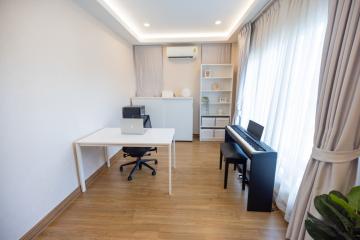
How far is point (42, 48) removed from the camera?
1.73m

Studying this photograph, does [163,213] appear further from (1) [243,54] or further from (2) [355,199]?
(1) [243,54]

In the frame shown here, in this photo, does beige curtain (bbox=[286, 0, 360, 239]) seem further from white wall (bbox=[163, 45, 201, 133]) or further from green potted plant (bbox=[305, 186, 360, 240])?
white wall (bbox=[163, 45, 201, 133])

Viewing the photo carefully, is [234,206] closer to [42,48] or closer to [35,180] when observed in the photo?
[35,180]

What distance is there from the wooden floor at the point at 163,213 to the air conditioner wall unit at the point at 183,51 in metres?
2.91

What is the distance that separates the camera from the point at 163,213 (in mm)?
1928

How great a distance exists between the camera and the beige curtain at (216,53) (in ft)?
14.1

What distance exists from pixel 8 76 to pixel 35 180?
39.4 inches

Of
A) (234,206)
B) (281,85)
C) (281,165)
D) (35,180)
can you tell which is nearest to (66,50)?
(35,180)

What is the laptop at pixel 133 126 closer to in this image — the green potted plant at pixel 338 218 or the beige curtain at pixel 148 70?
the green potted plant at pixel 338 218

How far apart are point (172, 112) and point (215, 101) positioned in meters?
1.21

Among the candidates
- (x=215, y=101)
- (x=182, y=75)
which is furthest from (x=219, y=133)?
(x=182, y=75)

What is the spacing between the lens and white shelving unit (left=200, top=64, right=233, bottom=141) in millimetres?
4375

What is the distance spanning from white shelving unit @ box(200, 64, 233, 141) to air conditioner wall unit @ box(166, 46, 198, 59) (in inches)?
16.5

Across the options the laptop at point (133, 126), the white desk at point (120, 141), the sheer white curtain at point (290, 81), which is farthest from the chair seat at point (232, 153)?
the laptop at point (133, 126)
